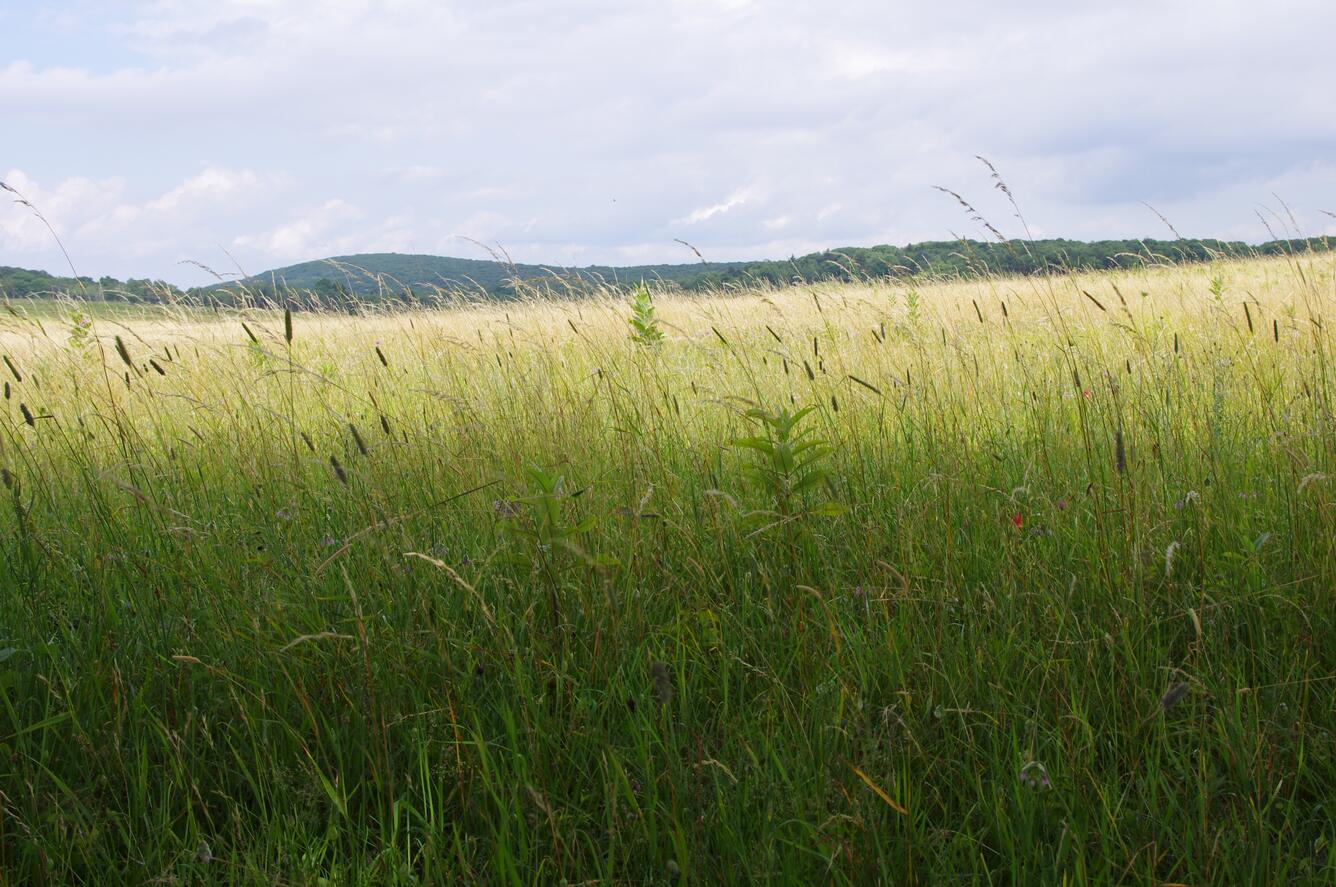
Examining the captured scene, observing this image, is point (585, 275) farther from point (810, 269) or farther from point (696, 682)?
point (696, 682)

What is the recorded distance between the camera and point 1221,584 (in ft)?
6.00

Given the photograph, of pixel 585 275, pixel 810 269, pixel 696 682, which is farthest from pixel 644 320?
pixel 810 269

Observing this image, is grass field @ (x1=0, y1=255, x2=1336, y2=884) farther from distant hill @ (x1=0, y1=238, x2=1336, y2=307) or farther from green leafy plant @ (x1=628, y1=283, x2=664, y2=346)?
green leafy plant @ (x1=628, y1=283, x2=664, y2=346)

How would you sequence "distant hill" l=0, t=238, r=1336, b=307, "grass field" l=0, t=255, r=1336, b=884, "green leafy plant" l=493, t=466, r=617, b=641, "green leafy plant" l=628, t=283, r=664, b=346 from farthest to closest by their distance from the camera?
1. "green leafy plant" l=628, t=283, r=664, b=346
2. "distant hill" l=0, t=238, r=1336, b=307
3. "green leafy plant" l=493, t=466, r=617, b=641
4. "grass field" l=0, t=255, r=1336, b=884

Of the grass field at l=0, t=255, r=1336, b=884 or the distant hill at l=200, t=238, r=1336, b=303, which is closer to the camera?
the grass field at l=0, t=255, r=1336, b=884

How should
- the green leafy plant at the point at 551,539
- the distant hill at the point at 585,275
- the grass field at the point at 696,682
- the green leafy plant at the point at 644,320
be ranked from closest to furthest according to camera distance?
1. the grass field at the point at 696,682
2. the green leafy plant at the point at 551,539
3. the distant hill at the point at 585,275
4. the green leafy plant at the point at 644,320

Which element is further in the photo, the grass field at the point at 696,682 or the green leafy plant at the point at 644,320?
the green leafy plant at the point at 644,320

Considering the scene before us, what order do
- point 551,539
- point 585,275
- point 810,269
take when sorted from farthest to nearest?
point 810,269 → point 585,275 → point 551,539

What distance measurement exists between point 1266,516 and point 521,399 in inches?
111

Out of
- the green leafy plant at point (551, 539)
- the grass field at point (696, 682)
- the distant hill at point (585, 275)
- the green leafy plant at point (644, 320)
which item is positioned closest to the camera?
the grass field at point (696, 682)

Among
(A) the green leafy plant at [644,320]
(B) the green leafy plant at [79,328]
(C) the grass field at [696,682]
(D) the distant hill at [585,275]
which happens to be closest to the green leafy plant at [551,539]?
(C) the grass field at [696,682]

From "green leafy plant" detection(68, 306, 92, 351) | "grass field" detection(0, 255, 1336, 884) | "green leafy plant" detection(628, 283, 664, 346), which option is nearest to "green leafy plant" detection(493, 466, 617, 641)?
"grass field" detection(0, 255, 1336, 884)

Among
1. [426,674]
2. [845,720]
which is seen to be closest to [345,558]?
[426,674]

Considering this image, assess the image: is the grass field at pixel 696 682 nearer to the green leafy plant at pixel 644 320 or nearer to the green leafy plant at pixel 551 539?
the green leafy plant at pixel 551 539
